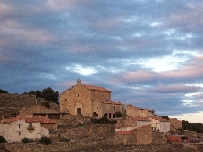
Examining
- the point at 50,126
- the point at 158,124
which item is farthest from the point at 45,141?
the point at 158,124

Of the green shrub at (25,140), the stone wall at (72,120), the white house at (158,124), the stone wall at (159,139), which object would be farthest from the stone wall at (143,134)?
the green shrub at (25,140)

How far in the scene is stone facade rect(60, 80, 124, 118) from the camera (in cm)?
7644

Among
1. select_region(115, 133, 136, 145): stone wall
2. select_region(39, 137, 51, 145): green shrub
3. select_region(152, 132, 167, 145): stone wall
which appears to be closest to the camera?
select_region(39, 137, 51, 145): green shrub

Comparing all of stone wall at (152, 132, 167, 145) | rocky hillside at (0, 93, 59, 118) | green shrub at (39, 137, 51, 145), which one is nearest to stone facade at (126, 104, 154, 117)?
stone wall at (152, 132, 167, 145)

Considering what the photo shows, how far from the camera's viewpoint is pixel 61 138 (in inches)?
2224

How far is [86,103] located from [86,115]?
93.3 inches

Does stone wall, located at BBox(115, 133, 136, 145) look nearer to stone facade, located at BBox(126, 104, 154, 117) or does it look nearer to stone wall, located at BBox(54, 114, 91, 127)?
stone wall, located at BBox(54, 114, 91, 127)

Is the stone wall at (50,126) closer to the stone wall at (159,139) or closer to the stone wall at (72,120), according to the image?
the stone wall at (72,120)

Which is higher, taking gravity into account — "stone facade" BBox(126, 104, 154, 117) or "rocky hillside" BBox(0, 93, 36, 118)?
"rocky hillside" BBox(0, 93, 36, 118)

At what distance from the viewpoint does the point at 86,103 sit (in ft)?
253

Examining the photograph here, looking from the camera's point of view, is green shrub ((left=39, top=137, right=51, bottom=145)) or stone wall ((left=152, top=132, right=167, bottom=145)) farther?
stone wall ((left=152, top=132, right=167, bottom=145))

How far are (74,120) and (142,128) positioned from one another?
14522 millimetres

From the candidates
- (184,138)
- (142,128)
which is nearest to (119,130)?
(142,128)

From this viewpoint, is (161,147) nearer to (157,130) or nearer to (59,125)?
(157,130)
